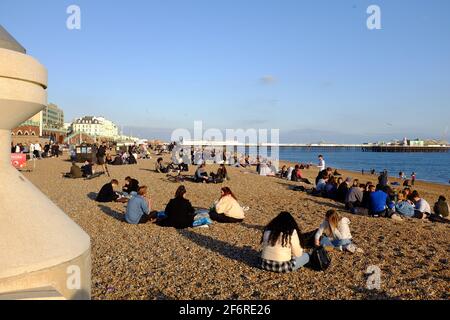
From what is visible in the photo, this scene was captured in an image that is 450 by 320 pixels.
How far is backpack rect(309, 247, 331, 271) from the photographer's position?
516 centimetres

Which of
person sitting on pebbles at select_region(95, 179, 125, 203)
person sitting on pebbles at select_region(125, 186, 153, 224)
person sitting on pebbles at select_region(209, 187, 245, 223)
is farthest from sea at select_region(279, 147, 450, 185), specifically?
person sitting on pebbles at select_region(125, 186, 153, 224)

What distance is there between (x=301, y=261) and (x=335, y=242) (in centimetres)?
145

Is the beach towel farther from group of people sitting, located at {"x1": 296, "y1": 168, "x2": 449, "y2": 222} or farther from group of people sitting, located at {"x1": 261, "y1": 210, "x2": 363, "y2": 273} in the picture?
group of people sitting, located at {"x1": 296, "y1": 168, "x2": 449, "y2": 222}

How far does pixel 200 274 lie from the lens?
495 cm

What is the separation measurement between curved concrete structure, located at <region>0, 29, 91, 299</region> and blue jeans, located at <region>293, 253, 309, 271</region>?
125 inches

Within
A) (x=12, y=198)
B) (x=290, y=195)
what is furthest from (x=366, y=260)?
(x=290, y=195)

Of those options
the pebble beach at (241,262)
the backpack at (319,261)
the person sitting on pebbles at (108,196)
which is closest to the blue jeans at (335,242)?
the pebble beach at (241,262)

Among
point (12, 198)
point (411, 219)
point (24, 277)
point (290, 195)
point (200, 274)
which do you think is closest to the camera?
point (24, 277)

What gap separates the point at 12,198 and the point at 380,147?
486 ft

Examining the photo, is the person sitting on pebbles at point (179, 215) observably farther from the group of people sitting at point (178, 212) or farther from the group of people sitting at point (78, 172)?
the group of people sitting at point (78, 172)

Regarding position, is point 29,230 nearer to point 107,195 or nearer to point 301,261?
point 301,261

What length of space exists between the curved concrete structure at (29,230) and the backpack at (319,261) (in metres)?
3.46

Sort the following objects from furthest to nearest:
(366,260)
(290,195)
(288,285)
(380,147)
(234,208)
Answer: (380,147), (290,195), (234,208), (366,260), (288,285)

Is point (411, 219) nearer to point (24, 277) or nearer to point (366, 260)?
point (366, 260)
